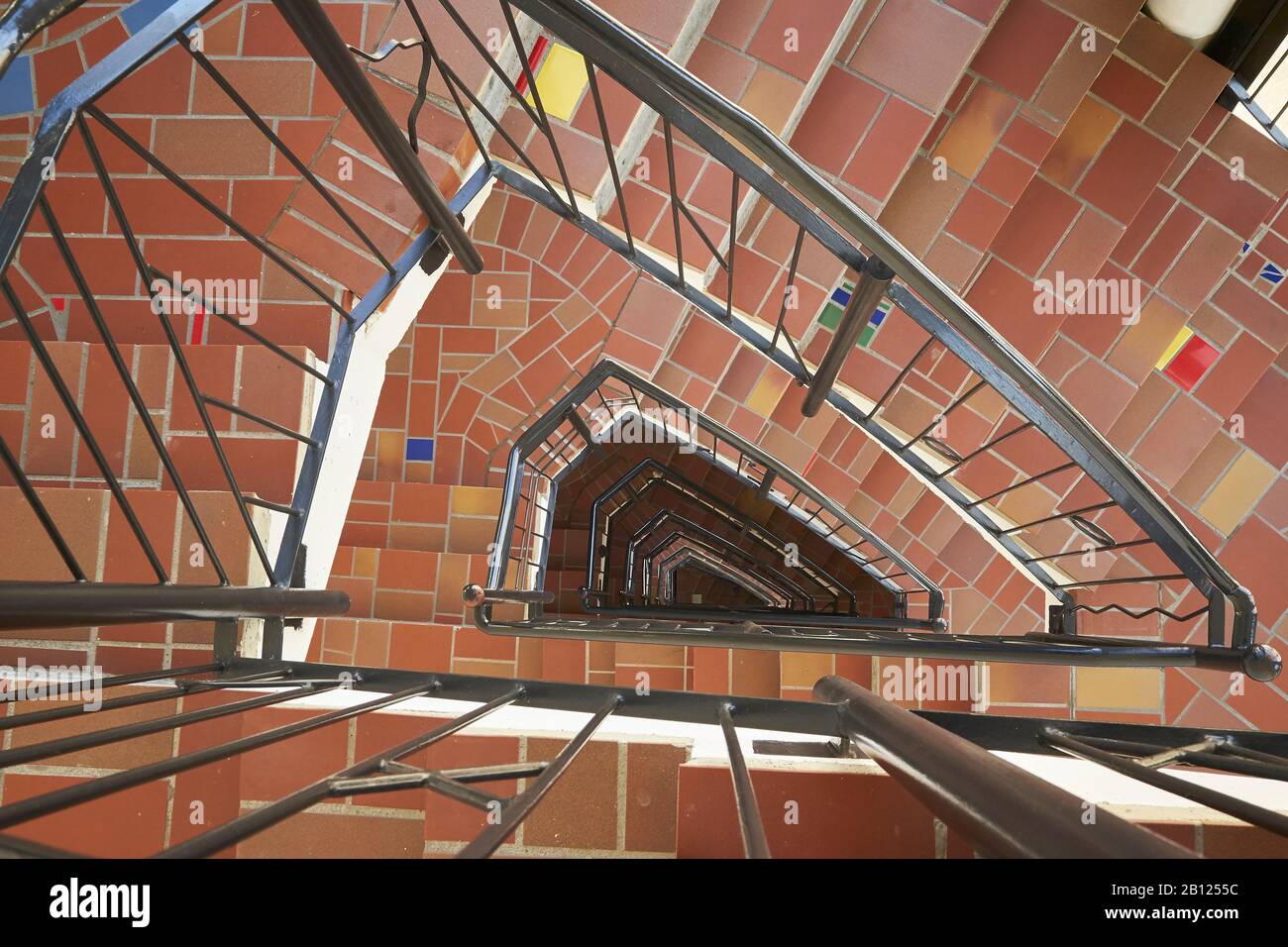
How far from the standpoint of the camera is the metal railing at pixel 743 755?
0.49 metres

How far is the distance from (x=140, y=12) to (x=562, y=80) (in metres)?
1.27

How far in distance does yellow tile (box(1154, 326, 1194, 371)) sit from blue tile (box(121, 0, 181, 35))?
389cm

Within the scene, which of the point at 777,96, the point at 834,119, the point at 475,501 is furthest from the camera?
the point at 475,501

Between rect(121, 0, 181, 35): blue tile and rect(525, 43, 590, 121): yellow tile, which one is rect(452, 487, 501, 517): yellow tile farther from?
rect(121, 0, 181, 35): blue tile

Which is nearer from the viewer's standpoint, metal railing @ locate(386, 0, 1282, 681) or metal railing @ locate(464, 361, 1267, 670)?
metal railing @ locate(386, 0, 1282, 681)

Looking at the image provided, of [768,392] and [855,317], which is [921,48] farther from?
[768,392]

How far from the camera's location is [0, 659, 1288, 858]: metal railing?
49 cm

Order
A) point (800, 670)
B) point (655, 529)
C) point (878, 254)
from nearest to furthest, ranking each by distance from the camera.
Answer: point (878, 254) < point (800, 670) < point (655, 529)

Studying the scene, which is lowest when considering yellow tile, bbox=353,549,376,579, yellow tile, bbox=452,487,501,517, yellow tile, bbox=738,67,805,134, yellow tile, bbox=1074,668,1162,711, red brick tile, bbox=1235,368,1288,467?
yellow tile, bbox=1074,668,1162,711

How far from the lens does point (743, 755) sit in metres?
0.90

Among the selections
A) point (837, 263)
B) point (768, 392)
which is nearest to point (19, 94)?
point (837, 263)

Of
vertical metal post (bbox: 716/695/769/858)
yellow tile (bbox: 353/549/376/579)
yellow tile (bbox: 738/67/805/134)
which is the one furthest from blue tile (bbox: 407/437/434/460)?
vertical metal post (bbox: 716/695/769/858)

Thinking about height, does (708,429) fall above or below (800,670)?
above
